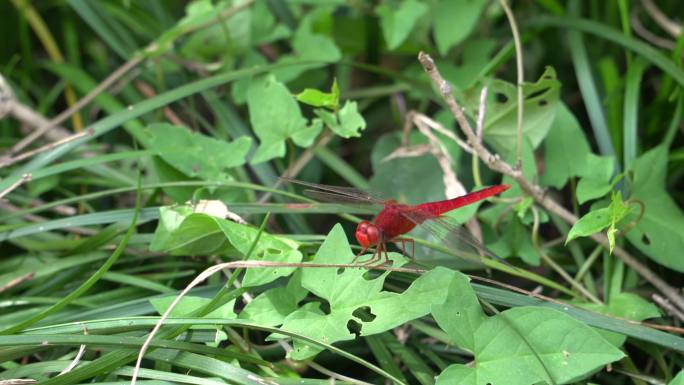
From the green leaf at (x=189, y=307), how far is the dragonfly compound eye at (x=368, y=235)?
0.32 metres

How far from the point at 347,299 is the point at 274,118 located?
0.72 meters

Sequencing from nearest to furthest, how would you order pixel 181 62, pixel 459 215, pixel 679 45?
pixel 459 215
pixel 679 45
pixel 181 62

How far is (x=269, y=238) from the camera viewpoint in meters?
1.71

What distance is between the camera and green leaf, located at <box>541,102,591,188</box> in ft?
6.87

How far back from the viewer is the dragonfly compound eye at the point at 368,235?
169 centimetres

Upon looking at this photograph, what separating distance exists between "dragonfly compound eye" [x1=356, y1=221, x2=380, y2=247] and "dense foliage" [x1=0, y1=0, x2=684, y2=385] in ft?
0.24

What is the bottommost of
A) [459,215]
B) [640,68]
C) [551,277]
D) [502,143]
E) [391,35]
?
[551,277]

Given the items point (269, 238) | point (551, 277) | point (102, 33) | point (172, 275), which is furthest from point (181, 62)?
point (551, 277)

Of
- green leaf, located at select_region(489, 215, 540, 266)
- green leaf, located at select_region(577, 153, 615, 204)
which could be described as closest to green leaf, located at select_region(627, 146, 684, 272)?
green leaf, located at select_region(577, 153, 615, 204)

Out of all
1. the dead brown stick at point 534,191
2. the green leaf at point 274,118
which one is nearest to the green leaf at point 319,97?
the green leaf at point 274,118

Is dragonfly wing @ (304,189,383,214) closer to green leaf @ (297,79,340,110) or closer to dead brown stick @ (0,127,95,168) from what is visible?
green leaf @ (297,79,340,110)

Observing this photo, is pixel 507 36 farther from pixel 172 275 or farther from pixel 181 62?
pixel 172 275

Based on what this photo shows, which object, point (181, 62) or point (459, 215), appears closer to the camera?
point (459, 215)

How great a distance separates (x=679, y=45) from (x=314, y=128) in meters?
1.15
